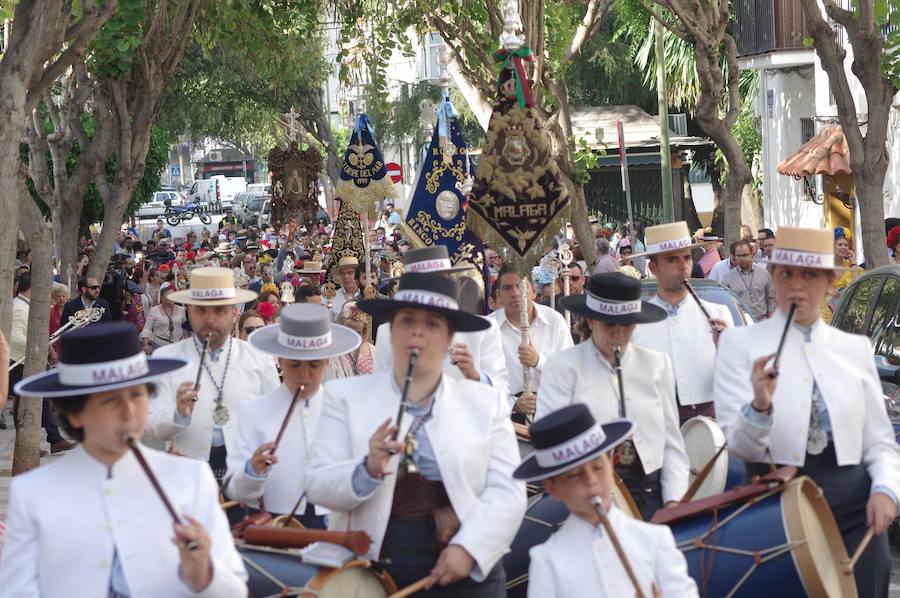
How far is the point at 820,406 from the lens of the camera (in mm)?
6477

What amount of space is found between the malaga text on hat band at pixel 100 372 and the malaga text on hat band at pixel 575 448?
1391mm

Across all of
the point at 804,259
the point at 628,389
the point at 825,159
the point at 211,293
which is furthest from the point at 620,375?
the point at 825,159

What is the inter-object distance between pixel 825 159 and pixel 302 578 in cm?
2487

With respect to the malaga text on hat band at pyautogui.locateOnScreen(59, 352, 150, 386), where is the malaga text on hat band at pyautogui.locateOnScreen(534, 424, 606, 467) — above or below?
below

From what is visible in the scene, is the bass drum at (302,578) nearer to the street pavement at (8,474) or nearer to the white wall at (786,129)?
the street pavement at (8,474)

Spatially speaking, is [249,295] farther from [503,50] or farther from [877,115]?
[877,115]

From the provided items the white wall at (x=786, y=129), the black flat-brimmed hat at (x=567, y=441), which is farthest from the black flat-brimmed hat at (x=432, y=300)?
the white wall at (x=786, y=129)

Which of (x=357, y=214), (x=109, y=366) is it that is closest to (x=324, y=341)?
(x=109, y=366)

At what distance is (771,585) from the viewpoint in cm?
621

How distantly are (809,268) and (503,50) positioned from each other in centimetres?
589

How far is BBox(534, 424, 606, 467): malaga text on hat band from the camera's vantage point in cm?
523

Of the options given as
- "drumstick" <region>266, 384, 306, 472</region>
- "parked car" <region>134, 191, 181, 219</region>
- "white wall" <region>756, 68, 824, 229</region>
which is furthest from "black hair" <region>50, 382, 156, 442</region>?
"parked car" <region>134, 191, 181, 219</region>

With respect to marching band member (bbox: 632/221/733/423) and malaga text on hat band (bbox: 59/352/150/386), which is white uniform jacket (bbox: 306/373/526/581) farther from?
marching band member (bbox: 632/221/733/423)

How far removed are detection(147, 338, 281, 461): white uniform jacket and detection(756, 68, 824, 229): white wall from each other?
2775 centimetres
